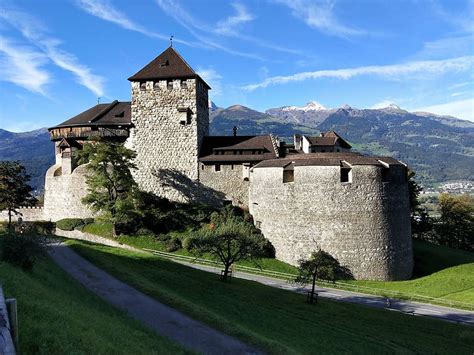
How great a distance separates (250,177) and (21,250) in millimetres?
29746

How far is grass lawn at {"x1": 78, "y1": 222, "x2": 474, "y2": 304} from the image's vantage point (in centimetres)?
3631

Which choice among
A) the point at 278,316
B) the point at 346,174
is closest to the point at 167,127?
the point at 346,174

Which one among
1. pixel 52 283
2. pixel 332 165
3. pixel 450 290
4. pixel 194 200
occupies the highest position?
pixel 332 165

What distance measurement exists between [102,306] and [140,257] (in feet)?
46.1

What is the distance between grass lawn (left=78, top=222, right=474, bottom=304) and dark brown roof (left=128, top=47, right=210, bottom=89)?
18.2 meters

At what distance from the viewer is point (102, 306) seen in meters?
17.7

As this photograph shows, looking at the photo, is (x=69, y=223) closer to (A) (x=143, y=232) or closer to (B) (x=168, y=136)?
(A) (x=143, y=232)

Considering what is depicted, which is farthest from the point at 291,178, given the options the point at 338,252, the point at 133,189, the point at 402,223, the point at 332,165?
the point at 133,189

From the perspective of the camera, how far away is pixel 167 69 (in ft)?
160

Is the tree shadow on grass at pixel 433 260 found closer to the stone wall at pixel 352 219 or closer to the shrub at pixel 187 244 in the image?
the stone wall at pixel 352 219

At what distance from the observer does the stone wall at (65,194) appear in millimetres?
48281

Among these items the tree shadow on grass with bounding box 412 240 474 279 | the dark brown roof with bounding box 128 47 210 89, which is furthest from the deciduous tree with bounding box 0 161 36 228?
A: the tree shadow on grass with bounding box 412 240 474 279

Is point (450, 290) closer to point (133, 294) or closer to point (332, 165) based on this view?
point (332, 165)

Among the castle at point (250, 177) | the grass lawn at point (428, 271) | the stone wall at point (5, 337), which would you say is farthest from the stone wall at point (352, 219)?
the stone wall at point (5, 337)
